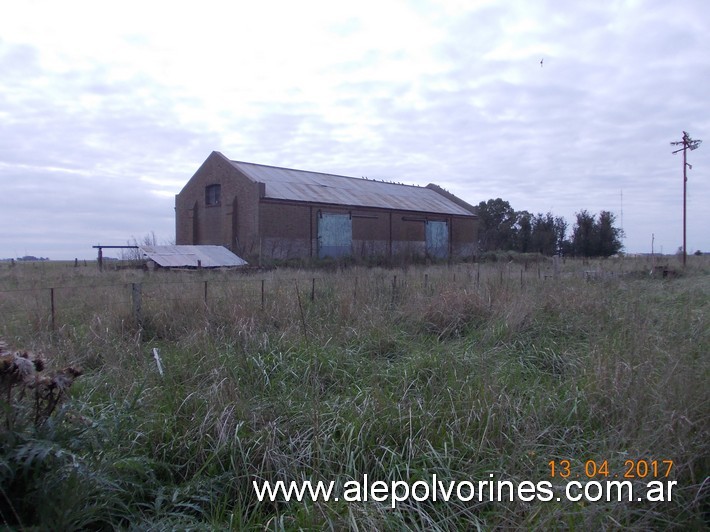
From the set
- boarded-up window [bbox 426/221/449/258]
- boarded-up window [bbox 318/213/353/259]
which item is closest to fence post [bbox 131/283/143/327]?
boarded-up window [bbox 318/213/353/259]

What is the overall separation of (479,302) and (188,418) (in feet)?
19.8

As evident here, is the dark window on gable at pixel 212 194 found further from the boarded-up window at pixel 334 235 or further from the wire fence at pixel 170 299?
the wire fence at pixel 170 299

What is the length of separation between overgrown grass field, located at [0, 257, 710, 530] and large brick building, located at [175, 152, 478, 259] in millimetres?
26441

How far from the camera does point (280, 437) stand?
4184 mm

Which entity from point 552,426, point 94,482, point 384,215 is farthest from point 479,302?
point 384,215

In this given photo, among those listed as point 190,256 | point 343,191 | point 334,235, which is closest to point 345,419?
point 190,256

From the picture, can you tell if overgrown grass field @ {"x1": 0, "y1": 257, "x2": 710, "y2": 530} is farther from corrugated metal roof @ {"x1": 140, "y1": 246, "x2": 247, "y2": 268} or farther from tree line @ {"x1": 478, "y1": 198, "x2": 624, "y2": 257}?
tree line @ {"x1": 478, "y1": 198, "x2": 624, "y2": 257}

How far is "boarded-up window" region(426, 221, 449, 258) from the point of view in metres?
Answer: 43.2

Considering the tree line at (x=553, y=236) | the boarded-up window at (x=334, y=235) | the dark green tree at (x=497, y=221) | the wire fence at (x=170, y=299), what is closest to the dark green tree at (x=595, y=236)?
the tree line at (x=553, y=236)

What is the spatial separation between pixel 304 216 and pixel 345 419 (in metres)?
31.3

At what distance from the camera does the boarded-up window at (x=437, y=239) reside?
43.2 m

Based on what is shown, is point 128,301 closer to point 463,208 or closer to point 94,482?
point 94,482

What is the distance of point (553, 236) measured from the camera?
169 feet

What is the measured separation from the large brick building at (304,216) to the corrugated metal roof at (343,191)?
98 millimetres
